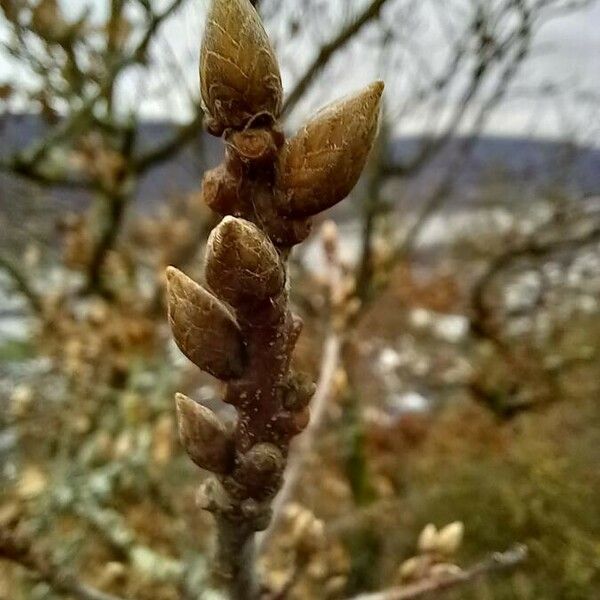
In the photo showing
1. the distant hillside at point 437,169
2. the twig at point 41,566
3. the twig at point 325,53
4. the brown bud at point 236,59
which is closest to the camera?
the brown bud at point 236,59

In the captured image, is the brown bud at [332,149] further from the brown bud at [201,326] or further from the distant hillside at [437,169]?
the distant hillside at [437,169]

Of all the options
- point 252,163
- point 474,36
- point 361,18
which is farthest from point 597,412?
point 252,163

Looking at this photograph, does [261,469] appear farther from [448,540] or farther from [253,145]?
[448,540]

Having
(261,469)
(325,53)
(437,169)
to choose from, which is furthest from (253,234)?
(437,169)

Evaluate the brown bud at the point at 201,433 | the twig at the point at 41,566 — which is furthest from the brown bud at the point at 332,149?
the twig at the point at 41,566

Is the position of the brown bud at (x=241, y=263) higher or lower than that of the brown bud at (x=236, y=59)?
lower

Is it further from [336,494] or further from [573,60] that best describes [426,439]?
[573,60]

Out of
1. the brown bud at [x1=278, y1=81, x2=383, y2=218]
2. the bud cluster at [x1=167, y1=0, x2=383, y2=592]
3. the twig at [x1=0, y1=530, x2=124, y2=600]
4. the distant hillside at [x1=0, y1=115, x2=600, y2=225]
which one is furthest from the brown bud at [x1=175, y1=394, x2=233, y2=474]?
the distant hillside at [x1=0, y1=115, x2=600, y2=225]

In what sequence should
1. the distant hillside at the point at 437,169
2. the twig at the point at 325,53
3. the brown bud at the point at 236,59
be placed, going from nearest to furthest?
the brown bud at the point at 236,59, the twig at the point at 325,53, the distant hillside at the point at 437,169
